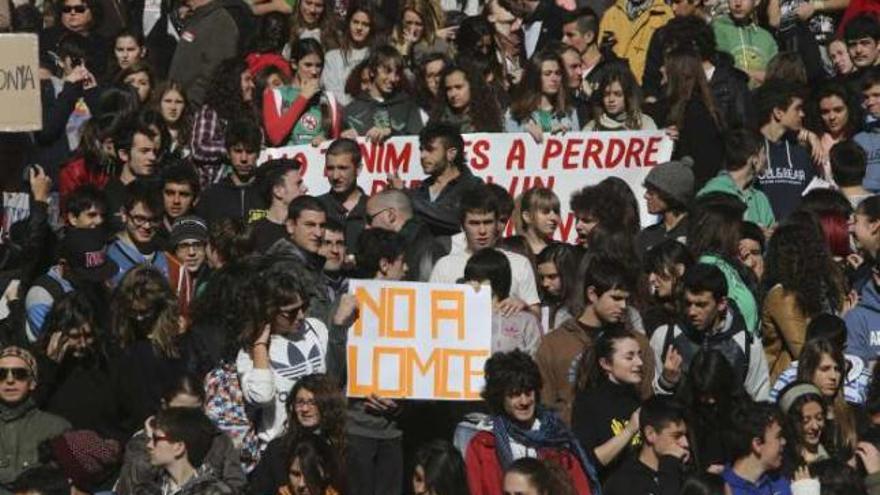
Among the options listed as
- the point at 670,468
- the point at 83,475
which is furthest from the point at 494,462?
the point at 83,475

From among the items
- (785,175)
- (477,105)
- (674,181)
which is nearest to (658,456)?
(674,181)

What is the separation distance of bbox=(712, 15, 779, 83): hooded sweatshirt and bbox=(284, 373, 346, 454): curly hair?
708 centimetres

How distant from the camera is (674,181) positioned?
56.8 feet

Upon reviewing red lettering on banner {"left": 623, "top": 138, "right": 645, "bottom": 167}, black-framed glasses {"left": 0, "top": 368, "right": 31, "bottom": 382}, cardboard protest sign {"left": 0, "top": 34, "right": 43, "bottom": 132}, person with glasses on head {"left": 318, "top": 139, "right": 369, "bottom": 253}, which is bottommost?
black-framed glasses {"left": 0, "top": 368, "right": 31, "bottom": 382}

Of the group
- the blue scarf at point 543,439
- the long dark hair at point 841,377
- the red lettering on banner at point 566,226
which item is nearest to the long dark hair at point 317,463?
the blue scarf at point 543,439

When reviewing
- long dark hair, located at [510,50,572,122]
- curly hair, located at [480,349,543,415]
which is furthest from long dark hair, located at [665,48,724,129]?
curly hair, located at [480,349,543,415]

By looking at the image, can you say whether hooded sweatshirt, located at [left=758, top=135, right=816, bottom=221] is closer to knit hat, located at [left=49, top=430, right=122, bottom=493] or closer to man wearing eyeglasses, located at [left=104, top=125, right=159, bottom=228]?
man wearing eyeglasses, located at [left=104, top=125, right=159, bottom=228]

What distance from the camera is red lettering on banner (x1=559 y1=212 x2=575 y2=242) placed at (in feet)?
58.9

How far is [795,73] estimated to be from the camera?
19578 millimetres

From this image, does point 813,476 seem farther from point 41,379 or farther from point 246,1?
point 246,1

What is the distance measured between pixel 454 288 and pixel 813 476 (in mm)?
2055

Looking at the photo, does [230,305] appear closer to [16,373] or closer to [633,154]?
[16,373]

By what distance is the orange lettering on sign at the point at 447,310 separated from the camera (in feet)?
48.4

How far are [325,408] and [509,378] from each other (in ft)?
2.90
